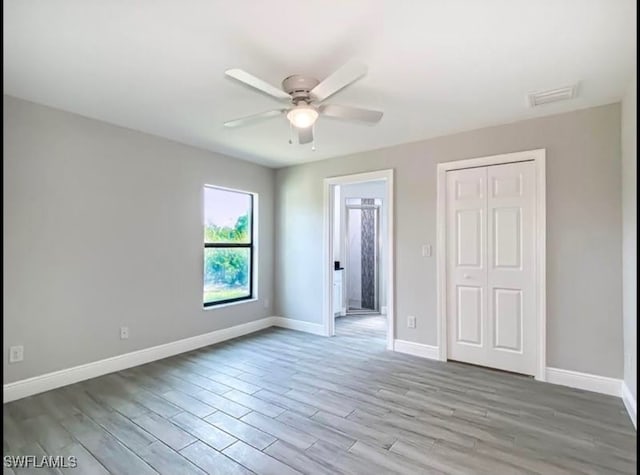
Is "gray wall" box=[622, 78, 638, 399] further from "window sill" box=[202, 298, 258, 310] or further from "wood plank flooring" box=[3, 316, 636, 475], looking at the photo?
"window sill" box=[202, 298, 258, 310]

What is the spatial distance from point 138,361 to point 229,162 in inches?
103

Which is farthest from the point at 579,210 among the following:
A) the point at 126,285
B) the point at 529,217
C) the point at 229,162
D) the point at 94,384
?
the point at 94,384

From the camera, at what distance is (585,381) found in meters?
2.97

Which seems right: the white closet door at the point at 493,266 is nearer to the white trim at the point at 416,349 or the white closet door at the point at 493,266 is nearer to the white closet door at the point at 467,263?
the white closet door at the point at 467,263

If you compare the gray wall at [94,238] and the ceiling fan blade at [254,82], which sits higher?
the ceiling fan blade at [254,82]

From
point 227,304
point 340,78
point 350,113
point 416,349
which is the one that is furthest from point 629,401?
point 227,304

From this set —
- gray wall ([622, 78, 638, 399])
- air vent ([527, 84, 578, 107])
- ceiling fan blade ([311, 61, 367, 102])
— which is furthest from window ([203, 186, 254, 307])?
gray wall ([622, 78, 638, 399])

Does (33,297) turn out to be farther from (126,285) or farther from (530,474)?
(530,474)

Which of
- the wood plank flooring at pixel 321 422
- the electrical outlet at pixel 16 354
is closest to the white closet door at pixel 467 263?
the wood plank flooring at pixel 321 422

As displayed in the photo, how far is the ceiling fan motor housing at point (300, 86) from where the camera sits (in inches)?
90.1

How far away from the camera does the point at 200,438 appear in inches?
88.0

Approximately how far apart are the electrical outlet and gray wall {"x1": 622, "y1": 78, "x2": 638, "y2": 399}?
473cm

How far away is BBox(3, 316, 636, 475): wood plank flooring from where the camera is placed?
2012 mm

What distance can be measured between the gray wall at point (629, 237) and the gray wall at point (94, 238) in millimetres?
4120
